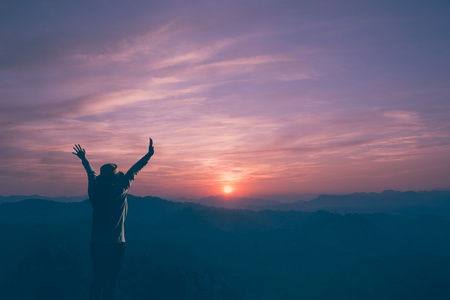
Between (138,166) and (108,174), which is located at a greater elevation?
(138,166)

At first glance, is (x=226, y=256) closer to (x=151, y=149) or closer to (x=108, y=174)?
(x=151, y=149)

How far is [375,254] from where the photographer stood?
94438 millimetres

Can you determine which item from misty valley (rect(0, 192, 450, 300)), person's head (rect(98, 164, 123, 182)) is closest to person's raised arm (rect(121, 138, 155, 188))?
person's head (rect(98, 164, 123, 182))

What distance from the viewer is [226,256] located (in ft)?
272

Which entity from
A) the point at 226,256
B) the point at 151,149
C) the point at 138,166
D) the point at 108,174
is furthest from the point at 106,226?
the point at 226,256

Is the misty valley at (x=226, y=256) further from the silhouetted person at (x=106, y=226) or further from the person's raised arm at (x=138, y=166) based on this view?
the person's raised arm at (x=138, y=166)

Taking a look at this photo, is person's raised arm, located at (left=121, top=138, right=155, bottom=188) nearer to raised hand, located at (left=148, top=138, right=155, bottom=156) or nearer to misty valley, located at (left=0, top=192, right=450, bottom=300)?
raised hand, located at (left=148, top=138, right=155, bottom=156)

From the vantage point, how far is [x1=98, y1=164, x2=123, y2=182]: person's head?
662 centimetres

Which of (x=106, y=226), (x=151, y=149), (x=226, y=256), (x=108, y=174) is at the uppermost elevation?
(x=151, y=149)

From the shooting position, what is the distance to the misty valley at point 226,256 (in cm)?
3569

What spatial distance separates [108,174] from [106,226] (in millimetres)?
1133

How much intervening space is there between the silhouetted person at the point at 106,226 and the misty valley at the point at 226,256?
29.4 m

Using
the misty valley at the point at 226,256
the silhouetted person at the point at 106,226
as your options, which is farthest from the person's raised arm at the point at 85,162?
the misty valley at the point at 226,256

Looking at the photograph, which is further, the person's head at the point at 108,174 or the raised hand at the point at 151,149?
the raised hand at the point at 151,149
